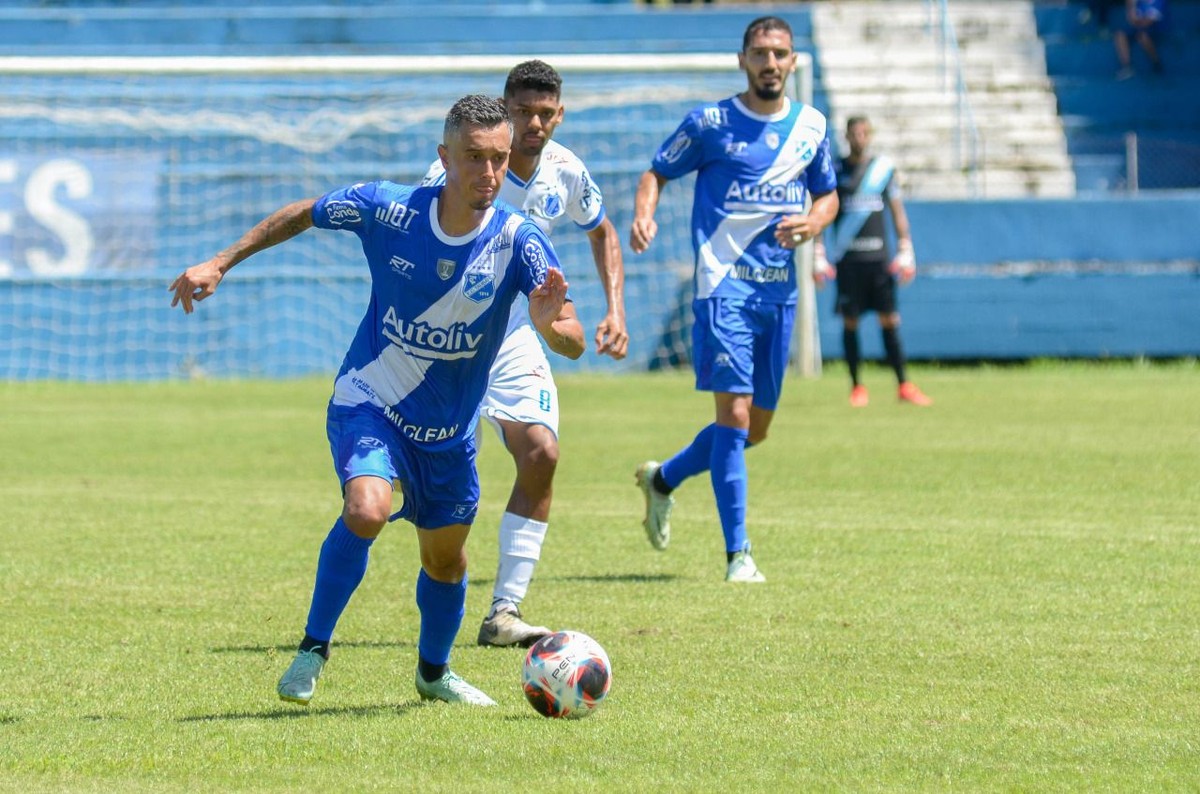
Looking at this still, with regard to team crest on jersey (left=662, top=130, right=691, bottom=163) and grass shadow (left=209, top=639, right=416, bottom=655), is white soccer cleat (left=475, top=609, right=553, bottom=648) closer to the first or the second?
grass shadow (left=209, top=639, right=416, bottom=655)

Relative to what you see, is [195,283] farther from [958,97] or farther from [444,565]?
[958,97]

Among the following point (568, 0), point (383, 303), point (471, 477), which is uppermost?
point (568, 0)

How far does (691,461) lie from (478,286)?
3.54 metres

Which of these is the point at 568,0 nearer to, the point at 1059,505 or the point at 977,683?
the point at 1059,505

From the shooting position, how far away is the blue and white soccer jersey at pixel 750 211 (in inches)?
347

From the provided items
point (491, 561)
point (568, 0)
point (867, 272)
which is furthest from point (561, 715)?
point (568, 0)

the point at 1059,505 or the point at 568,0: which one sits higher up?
the point at 568,0

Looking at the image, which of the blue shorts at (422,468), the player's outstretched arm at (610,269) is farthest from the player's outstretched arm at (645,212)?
the blue shorts at (422,468)

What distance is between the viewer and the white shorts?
7293 mm

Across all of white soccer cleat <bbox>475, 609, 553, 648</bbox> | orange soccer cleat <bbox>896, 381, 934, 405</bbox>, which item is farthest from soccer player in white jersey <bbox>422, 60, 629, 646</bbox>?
orange soccer cleat <bbox>896, 381, 934, 405</bbox>

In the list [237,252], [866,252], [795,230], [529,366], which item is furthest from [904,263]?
[237,252]

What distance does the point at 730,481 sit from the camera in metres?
8.47

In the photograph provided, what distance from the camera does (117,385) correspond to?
1939 centimetres

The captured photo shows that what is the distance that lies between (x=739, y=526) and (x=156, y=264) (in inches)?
524
